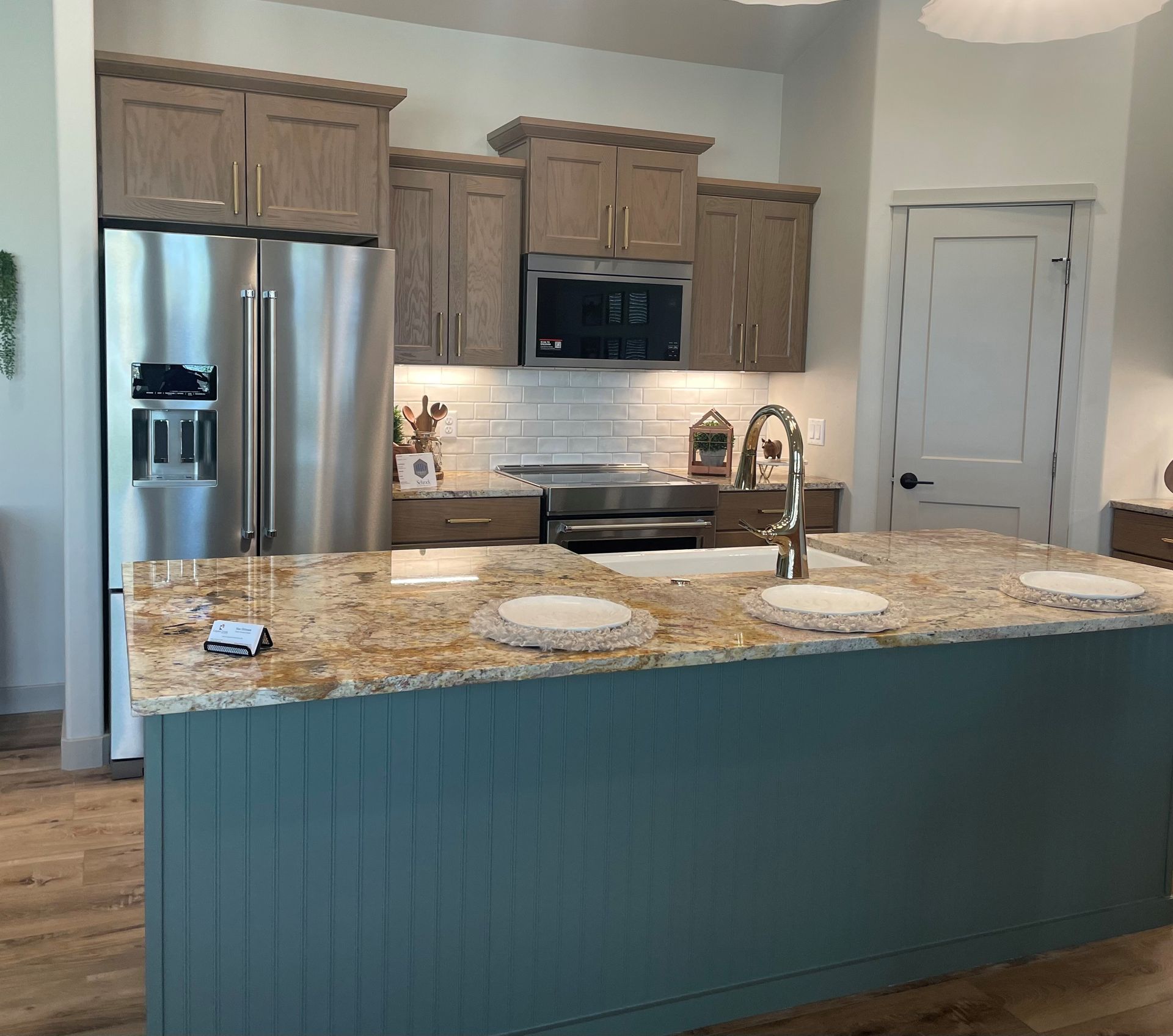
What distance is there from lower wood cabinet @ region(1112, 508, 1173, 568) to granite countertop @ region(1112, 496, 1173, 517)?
0.02 metres

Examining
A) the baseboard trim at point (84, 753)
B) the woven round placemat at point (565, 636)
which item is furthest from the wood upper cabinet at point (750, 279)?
the woven round placemat at point (565, 636)

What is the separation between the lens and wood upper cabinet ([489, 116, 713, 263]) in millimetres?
4508

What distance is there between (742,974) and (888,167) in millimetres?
3475

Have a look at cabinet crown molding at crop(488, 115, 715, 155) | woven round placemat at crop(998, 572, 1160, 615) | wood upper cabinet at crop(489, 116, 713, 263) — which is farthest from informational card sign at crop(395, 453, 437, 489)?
woven round placemat at crop(998, 572, 1160, 615)

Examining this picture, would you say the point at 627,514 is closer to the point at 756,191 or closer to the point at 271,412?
the point at 271,412

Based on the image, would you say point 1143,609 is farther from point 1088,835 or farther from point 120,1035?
point 120,1035

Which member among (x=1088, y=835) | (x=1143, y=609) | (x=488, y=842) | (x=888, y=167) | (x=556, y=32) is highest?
(x=556, y=32)

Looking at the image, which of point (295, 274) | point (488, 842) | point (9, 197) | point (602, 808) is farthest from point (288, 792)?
point (9, 197)

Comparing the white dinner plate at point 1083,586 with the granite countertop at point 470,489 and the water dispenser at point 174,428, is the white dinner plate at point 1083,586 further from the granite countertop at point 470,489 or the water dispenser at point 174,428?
the water dispenser at point 174,428

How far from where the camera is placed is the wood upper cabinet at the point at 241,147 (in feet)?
12.2

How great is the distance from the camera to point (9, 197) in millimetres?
4109

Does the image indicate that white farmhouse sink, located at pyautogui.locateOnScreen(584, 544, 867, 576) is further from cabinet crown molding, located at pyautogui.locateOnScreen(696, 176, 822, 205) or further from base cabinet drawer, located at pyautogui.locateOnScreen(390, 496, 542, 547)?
cabinet crown molding, located at pyautogui.locateOnScreen(696, 176, 822, 205)

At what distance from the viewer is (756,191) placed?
4938mm

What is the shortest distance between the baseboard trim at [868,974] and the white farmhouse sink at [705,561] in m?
0.94
